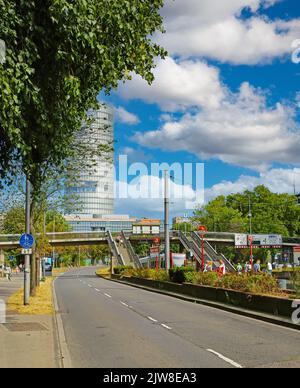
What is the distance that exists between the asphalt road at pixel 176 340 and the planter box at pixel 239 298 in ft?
2.56

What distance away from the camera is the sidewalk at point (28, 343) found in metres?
9.91

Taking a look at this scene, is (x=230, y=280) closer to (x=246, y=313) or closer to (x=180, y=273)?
(x=246, y=313)

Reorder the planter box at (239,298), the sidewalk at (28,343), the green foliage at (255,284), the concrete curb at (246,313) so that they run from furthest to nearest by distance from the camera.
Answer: the green foliage at (255,284) → the planter box at (239,298) → the concrete curb at (246,313) → the sidewalk at (28,343)

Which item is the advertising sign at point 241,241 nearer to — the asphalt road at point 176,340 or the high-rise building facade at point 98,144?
the high-rise building facade at point 98,144

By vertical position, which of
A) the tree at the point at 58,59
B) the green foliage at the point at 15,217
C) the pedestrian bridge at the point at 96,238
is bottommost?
the pedestrian bridge at the point at 96,238

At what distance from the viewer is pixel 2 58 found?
28.6ft

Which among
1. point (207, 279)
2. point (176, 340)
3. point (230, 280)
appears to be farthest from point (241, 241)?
point (176, 340)

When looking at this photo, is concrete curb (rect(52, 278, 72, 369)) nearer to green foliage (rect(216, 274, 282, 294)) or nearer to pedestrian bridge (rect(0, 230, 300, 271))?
green foliage (rect(216, 274, 282, 294))

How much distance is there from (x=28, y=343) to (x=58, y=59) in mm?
6356

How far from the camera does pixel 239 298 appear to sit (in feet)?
66.4

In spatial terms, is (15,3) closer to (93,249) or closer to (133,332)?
(133,332)

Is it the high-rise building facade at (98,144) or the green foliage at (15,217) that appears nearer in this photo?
the high-rise building facade at (98,144)

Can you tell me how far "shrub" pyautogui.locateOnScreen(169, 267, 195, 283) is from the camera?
30.0 m

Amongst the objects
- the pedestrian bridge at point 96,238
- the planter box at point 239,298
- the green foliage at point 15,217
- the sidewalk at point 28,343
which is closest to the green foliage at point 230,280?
the planter box at point 239,298
